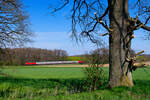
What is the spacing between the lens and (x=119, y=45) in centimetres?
668

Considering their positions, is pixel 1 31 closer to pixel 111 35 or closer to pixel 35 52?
pixel 111 35

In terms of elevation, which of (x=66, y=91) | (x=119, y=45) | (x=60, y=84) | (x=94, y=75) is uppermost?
(x=119, y=45)

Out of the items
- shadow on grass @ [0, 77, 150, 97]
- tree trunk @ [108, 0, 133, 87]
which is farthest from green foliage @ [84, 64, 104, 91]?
tree trunk @ [108, 0, 133, 87]

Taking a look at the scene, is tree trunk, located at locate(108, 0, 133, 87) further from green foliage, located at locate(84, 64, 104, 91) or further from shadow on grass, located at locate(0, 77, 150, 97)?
green foliage, located at locate(84, 64, 104, 91)

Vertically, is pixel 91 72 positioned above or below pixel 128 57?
→ below

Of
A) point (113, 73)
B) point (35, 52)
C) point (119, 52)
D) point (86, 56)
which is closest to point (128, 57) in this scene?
point (119, 52)

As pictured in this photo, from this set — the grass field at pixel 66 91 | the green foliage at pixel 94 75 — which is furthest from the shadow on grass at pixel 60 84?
the green foliage at pixel 94 75

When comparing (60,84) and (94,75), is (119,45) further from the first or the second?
(60,84)

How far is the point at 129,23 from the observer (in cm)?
687

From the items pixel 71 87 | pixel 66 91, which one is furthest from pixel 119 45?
pixel 71 87

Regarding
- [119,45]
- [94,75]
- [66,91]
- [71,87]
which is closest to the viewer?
[119,45]

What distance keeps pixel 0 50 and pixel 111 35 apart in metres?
10.7

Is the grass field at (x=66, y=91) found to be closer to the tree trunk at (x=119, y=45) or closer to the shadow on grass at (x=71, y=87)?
the shadow on grass at (x=71, y=87)

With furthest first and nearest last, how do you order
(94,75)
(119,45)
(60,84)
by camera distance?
(60,84), (94,75), (119,45)
